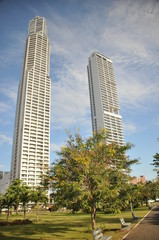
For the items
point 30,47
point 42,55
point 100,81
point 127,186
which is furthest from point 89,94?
point 127,186

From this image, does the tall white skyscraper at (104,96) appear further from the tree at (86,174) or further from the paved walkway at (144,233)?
the tree at (86,174)

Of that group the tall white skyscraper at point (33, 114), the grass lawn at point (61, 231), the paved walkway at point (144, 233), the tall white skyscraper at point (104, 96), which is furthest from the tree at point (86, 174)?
the tall white skyscraper at point (104, 96)

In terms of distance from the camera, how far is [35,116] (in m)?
119

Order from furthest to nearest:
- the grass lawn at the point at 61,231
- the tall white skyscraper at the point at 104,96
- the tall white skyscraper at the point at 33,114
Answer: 1. the tall white skyscraper at the point at 104,96
2. the tall white skyscraper at the point at 33,114
3. the grass lawn at the point at 61,231

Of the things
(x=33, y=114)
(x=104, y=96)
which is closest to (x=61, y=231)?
(x=33, y=114)

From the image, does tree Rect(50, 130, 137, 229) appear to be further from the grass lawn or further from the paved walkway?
the paved walkway

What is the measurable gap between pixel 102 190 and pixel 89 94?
15307cm

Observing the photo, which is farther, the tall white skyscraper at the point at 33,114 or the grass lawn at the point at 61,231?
the tall white skyscraper at the point at 33,114

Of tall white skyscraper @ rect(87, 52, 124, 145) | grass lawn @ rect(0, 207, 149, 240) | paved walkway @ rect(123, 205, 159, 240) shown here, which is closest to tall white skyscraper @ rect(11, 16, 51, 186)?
tall white skyscraper @ rect(87, 52, 124, 145)

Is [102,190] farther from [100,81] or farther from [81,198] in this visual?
Answer: [100,81]

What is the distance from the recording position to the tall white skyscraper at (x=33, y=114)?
100 m

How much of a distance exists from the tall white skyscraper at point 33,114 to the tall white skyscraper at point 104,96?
3958 cm

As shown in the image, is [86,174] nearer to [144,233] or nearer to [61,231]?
[144,233]

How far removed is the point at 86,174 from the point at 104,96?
476ft
